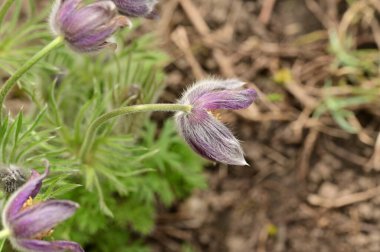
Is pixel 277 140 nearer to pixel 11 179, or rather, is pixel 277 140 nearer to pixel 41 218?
pixel 11 179

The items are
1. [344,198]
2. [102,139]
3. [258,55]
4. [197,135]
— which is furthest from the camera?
[258,55]

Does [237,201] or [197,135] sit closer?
[197,135]

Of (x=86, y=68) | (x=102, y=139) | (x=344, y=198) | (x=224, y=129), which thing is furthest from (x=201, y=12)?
(x=224, y=129)

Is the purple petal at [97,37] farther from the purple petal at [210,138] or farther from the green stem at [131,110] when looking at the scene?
the purple petal at [210,138]

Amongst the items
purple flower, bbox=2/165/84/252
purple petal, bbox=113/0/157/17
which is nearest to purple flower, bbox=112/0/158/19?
purple petal, bbox=113/0/157/17

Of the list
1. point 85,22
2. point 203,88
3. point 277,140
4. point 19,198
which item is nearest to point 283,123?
point 277,140

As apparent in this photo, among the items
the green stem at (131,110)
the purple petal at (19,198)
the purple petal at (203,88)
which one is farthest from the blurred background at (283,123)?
the purple petal at (19,198)

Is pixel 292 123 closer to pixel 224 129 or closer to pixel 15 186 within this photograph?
pixel 224 129
